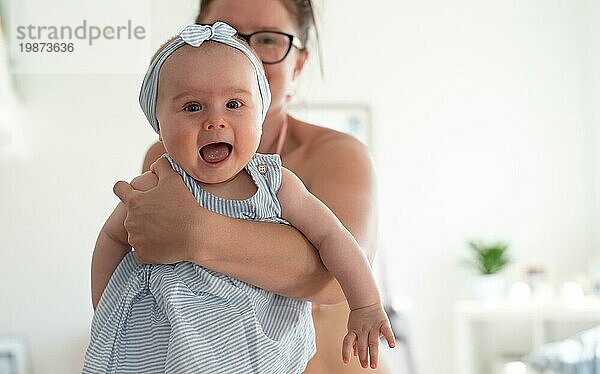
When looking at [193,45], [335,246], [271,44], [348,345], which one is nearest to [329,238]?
[335,246]

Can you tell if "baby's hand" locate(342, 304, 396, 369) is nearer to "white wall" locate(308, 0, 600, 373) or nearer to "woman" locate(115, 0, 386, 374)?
"woman" locate(115, 0, 386, 374)

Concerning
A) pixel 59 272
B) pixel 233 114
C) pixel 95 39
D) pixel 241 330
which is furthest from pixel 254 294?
pixel 59 272

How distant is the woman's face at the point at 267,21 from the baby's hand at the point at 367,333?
35cm

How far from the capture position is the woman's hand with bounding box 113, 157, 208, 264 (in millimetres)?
841

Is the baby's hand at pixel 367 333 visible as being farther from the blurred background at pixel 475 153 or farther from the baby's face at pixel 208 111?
the blurred background at pixel 475 153

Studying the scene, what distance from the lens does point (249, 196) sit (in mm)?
901

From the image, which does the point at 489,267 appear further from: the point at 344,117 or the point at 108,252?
the point at 108,252

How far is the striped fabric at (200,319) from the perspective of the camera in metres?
0.84

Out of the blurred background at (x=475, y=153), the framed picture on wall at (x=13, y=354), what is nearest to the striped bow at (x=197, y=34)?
the framed picture on wall at (x=13, y=354)

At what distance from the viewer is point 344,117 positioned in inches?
157

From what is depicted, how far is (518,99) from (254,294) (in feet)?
11.1

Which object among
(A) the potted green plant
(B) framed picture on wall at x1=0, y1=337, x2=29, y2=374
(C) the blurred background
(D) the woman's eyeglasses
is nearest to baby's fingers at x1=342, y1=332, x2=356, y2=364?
(D) the woman's eyeglasses

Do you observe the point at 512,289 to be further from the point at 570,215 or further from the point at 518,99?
the point at 518,99

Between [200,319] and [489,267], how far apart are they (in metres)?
3.08
